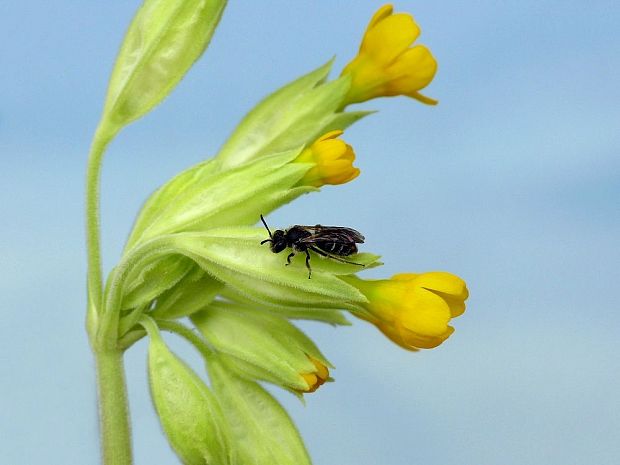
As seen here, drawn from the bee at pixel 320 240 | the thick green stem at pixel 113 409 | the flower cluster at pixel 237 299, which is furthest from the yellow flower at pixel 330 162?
the thick green stem at pixel 113 409

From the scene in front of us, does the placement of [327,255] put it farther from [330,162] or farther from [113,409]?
[113,409]

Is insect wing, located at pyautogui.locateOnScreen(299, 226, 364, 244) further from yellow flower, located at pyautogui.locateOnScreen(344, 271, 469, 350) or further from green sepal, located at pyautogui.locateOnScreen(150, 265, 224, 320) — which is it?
green sepal, located at pyautogui.locateOnScreen(150, 265, 224, 320)

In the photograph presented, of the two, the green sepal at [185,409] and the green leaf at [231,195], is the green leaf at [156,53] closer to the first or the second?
the green leaf at [231,195]

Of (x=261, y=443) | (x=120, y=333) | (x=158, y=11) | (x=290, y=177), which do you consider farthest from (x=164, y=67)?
(x=261, y=443)

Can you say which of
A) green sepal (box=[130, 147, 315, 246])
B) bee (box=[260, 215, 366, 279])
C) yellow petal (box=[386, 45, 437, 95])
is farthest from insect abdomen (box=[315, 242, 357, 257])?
yellow petal (box=[386, 45, 437, 95])

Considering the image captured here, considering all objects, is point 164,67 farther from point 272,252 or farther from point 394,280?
point 394,280
